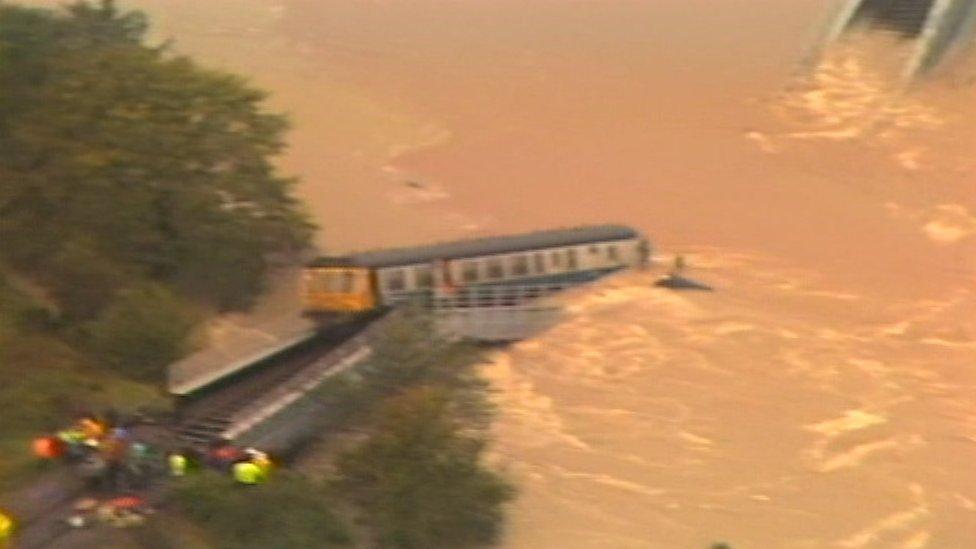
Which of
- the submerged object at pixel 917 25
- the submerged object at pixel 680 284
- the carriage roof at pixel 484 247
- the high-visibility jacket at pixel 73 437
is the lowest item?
the high-visibility jacket at pixel 73 437

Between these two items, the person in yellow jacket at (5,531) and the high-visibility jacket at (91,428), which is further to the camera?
the high-visibility jacket at (91,428)

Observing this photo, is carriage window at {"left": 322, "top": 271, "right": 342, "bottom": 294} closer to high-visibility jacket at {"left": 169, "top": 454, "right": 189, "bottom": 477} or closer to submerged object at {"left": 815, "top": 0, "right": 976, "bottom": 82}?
high-visibility jacket at {"left": 169, "top": 454, "right": 189, "bottom": 477}

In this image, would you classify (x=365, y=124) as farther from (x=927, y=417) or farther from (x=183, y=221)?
(x=927, y=417)

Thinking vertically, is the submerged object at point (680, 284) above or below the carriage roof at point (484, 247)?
below

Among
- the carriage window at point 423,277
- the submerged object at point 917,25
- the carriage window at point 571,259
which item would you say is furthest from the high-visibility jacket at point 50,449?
the submerged object at point 917,25

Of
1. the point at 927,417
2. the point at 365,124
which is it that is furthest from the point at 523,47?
the point at 927,417

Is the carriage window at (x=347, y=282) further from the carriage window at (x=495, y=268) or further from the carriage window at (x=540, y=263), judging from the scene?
the carriage window at (x=540, y=263)
